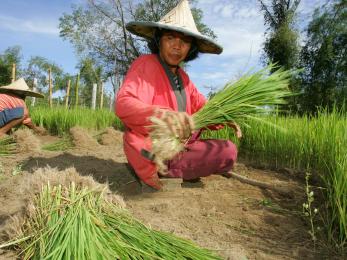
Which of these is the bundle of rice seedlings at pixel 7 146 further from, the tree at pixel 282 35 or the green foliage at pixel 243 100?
the tree at pixel 282 35

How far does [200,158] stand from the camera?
2.67 m

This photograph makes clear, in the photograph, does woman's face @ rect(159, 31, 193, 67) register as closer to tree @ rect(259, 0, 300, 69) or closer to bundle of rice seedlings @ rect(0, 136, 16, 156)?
bundle of rice seedlings @ rect(0, 136, 16, 156)

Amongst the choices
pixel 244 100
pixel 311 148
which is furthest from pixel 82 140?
pixel 244 100

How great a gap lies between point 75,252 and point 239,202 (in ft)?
4.18

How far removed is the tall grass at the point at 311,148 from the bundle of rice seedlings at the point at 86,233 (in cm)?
74

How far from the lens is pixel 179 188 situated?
262 centimetres

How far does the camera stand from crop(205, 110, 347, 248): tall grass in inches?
69.4

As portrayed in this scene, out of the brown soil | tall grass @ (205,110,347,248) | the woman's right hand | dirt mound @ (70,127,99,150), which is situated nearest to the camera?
the brown soil

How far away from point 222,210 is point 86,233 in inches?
39.4

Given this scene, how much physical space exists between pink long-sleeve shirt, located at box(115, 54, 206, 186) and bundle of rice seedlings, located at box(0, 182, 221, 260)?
33.3 inches

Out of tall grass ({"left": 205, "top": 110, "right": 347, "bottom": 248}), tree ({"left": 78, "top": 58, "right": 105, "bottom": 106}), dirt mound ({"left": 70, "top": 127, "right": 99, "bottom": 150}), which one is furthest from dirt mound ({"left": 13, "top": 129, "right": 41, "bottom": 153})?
tree ({"left": 78, "top": 58, "right": 105, "bottom": 106})

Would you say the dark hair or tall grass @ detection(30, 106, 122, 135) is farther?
tall grass @ detection(30, 106, 122, 135)

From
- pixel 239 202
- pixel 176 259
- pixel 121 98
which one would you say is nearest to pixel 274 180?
pixel 239 202

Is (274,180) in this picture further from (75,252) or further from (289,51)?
(289,51)
